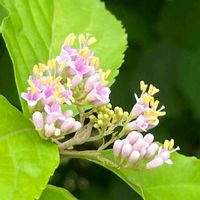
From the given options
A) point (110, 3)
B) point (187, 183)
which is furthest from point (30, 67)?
point (110, 3)

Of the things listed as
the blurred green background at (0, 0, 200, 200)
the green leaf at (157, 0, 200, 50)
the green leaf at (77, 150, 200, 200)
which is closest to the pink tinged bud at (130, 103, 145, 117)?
the green leaf at (77, 150, 200, 200)

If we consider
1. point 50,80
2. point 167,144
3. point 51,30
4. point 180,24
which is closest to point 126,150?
point 167,144

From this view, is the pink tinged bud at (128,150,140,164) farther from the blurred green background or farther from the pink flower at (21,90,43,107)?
the blurred green background

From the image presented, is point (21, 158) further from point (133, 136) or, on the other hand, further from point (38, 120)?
point (133, 136)

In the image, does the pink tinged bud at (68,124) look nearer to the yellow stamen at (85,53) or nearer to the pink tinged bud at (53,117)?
the pink tinged bud at (53,117)

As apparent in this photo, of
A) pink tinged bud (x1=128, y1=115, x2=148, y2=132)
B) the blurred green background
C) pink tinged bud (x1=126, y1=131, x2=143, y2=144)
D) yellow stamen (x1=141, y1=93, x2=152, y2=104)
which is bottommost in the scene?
the blurred green background
